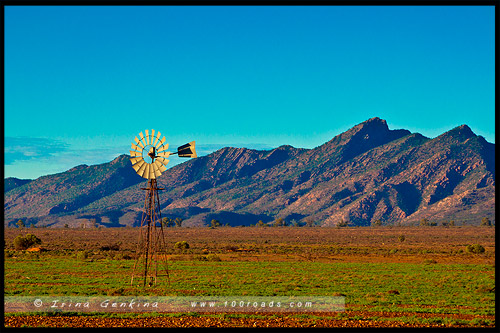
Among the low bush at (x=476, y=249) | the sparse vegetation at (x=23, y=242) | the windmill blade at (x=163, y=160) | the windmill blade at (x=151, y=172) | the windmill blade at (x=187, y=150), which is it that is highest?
the windmill blade at (x=187, y=150)

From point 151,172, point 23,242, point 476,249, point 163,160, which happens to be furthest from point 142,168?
point 476,249

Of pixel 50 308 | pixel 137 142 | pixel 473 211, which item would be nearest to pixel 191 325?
pixel 50 308

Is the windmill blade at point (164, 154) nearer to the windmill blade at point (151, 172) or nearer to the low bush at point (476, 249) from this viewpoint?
the windmill blade at point (151, 172)

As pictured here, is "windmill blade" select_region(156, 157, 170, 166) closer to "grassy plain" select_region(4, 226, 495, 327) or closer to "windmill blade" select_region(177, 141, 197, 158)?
"windmill blade" select_region(177, 141, 197, 158)

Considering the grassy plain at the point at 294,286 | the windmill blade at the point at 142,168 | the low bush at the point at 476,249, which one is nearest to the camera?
the grassy plain at the point at 294,286

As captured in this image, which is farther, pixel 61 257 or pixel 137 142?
pixel 61 257

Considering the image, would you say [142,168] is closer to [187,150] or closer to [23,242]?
[187,150]

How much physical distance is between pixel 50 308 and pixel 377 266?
82.3 feet

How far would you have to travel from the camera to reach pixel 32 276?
30.3 m

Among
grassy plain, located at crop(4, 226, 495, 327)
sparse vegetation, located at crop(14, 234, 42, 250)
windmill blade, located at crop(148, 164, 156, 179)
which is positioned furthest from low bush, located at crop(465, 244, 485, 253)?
sparse vegetation, located at crop(14, 234, 42, 250)

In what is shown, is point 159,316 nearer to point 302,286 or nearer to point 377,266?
point 302,286

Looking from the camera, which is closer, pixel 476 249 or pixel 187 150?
pixel 187 150

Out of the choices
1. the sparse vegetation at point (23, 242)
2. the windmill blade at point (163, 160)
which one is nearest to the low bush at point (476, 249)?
the windmill blade at point (163, 160)

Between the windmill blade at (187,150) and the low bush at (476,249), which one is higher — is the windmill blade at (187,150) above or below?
above
